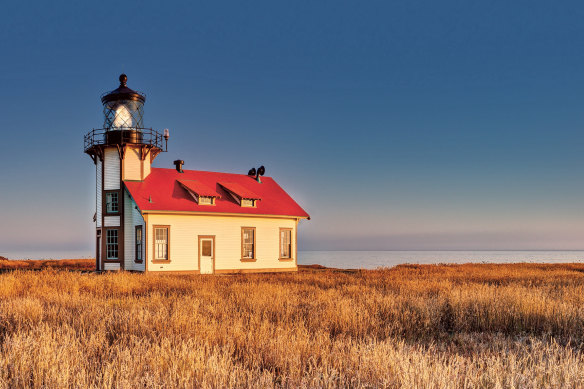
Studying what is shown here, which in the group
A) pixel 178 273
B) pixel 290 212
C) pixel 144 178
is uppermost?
pixel 144 178

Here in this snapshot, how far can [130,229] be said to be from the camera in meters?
26.1

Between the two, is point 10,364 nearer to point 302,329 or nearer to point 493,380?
point 302,329

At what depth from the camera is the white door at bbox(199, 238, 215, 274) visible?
2602 cm

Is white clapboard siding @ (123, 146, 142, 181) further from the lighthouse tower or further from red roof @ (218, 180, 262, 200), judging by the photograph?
red roof @ (218, 180, 262, 200)

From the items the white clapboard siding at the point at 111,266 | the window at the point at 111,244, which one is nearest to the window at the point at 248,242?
the white clapboard siding at the point at 111,266

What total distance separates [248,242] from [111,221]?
781 cm

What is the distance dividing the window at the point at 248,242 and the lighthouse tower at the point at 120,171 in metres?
5.72

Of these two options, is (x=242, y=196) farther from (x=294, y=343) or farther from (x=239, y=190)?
(x=294, y=343)

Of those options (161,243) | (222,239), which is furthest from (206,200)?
(161,243)

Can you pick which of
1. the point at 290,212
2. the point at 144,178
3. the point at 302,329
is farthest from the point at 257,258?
the point at 302,329

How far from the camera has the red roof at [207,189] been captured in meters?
→ 25.3

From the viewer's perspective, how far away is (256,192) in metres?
30.1

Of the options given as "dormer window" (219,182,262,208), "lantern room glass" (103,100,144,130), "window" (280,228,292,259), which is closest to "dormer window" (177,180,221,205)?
"dormer window" (219,182,262,208)

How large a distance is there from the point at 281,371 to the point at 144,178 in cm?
2327
